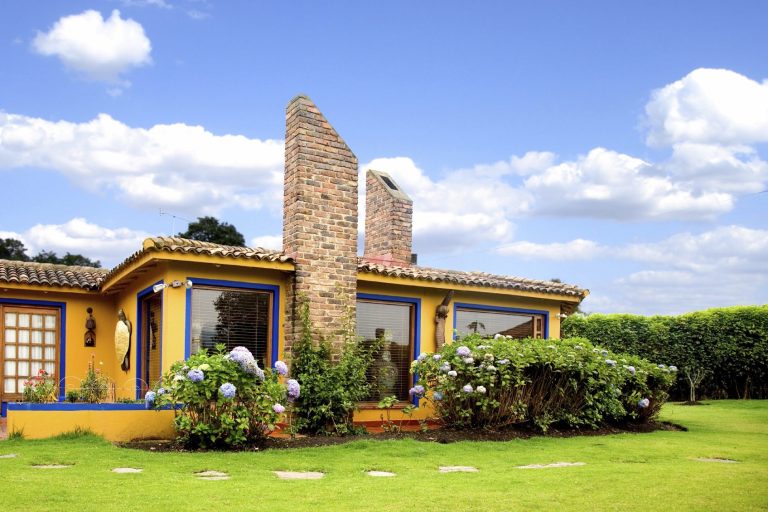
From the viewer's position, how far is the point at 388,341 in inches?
511

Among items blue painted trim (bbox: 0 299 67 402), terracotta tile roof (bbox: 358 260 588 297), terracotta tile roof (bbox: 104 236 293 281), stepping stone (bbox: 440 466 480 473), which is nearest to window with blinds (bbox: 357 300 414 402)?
terracotta tile roof (bbox: 358 260 588 297)

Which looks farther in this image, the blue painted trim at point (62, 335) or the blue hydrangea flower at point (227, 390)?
the blue painted trim at point (62, 335)

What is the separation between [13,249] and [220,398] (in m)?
30.4

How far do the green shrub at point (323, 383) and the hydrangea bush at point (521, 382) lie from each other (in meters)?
1.10

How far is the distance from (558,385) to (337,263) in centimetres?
394

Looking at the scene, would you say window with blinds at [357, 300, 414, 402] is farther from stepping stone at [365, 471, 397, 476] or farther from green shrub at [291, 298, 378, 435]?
stepping stone at [365, 471, 397, 476]

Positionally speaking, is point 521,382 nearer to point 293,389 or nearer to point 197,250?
point 293,389

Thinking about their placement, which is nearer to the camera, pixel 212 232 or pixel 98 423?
pixel 98 423

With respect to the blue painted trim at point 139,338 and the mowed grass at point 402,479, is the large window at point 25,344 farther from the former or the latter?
the mowed grass at point 402,479

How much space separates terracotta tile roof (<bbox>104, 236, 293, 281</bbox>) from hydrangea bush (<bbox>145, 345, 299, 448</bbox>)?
1.68 metres

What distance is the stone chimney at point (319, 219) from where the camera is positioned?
11.4 metres

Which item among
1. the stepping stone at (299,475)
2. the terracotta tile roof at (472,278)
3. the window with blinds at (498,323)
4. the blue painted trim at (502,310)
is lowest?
the stepping stone at (299,475)

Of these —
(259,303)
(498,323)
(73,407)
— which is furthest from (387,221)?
(73,407)

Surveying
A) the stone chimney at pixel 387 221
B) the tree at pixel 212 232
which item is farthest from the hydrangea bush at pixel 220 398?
the tree at pixel 212 232
